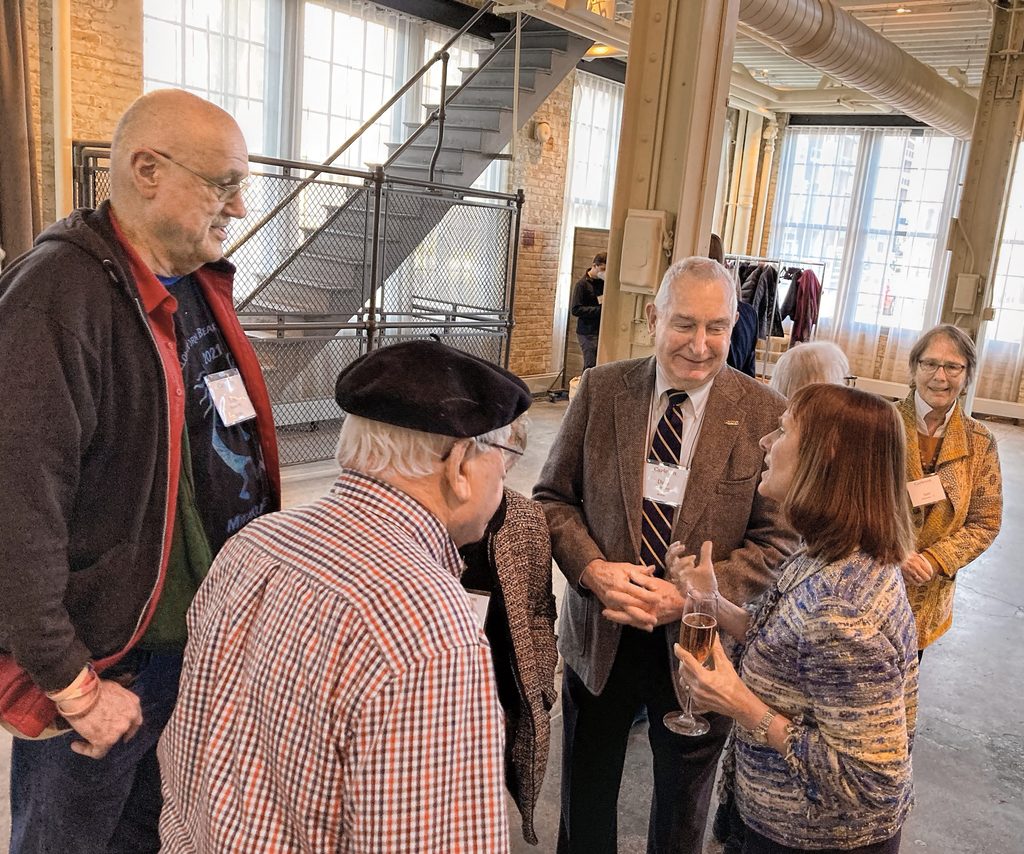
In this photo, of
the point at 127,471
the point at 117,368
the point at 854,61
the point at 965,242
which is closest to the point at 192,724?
the point at 127,471

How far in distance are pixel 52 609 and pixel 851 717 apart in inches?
52.6

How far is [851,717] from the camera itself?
4.56 ft

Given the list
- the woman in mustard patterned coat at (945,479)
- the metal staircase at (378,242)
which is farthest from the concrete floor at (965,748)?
the metal staircase at (378,242)

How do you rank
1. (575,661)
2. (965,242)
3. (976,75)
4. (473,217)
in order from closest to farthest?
(575,661), (965,242), (473,217), (976,75)

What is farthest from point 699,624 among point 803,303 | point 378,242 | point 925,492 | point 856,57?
point 803,303

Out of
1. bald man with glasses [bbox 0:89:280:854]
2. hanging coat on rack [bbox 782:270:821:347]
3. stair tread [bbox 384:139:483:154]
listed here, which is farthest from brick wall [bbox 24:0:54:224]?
hanging coat on rack [bbox 782:270:821:347]

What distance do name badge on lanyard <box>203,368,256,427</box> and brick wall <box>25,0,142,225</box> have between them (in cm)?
466

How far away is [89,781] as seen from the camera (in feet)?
5.10

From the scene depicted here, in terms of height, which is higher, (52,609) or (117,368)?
(117,368)

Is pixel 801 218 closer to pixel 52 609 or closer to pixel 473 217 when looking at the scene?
pixel 473 217

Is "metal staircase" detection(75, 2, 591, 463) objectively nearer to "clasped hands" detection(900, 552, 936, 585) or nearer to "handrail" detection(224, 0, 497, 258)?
"handrail" detection(224, 0, 497, 258)

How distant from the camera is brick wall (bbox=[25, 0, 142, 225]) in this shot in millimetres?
5414

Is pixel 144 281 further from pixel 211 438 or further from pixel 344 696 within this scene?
pixel 344 696

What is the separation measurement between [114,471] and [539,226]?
27.9 ft
